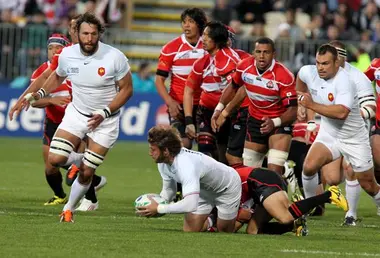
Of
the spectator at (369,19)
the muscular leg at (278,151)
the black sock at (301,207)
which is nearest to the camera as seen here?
the black sock at (301,207)

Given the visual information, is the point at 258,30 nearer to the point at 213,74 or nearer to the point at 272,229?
the point at 213,74

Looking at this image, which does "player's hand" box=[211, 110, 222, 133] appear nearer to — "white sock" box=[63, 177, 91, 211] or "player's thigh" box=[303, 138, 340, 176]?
"player's thigh" box=[303, 138, 340, 176]

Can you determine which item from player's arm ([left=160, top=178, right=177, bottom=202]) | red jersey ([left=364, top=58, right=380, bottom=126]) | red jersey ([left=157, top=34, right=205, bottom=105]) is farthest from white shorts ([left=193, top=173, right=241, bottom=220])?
red jersey ([left=157, top=34, right=205, bottom=105])

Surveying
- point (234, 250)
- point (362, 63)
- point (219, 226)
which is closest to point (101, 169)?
point (362, 63)

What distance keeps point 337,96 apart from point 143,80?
610 inches

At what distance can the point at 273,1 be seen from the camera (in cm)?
3297

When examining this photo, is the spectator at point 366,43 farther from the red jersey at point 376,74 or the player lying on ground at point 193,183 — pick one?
the player lying on ground at point 193,183

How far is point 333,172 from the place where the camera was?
1558 cm

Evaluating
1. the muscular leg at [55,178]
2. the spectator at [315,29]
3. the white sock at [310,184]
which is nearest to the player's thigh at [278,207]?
the white sock at [310,184]

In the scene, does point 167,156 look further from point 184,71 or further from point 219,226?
point 184,71

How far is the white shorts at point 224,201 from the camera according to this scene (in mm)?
12713

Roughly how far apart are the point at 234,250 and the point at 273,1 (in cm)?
2221

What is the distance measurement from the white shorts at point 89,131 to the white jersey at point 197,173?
76.7 inches

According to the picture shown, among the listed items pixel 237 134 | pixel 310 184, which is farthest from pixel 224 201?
pixel 237 134
